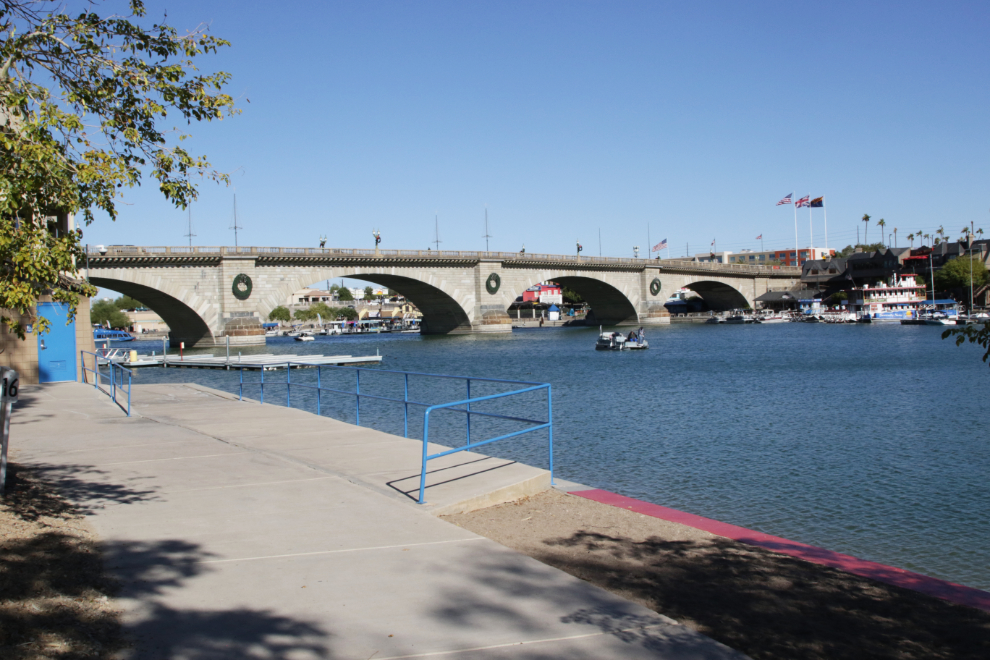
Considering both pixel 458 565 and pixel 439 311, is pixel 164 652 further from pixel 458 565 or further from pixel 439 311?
pixel 439 311

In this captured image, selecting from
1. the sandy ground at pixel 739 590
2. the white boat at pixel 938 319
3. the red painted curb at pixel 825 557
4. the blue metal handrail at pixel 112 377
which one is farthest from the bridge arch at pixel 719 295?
the sandy ground at pixel 739 590

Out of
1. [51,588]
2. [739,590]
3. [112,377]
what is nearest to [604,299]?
[112,377]

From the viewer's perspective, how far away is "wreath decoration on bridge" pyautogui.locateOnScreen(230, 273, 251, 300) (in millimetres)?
70000

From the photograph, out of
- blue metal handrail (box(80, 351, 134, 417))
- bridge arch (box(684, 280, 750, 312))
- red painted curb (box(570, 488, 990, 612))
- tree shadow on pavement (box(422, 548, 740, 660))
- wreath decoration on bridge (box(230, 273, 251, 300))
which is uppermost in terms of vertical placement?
wreath decoration on bridge (box(230, 273, 251, 300))

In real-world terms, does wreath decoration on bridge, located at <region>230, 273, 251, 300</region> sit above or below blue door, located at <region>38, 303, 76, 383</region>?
above

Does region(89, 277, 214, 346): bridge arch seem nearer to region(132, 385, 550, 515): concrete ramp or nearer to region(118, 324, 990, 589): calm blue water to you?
region(118, 324, 990, 589): calm blue water

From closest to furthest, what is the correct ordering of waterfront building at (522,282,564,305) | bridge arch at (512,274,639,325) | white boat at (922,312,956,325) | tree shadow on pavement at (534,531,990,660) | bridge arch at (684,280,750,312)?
tree shadow on pavement at (534,531,990,660)
white boat at (922,312,956,325)
bridge arch at (512,274,639,325)
bridge arch at (684,280,750,312)
waterfront building at (522,282,564,305)

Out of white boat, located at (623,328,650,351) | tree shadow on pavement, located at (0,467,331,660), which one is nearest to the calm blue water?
tree shadow on pavement, located at (0,467,331,660)

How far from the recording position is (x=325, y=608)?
591 centimetres

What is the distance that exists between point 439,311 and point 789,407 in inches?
2685

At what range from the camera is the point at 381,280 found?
3342 inches

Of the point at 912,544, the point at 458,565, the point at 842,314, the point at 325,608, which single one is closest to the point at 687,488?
the point at 912,544

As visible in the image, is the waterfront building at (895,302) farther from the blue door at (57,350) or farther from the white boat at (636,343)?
the blue door at (57,350)

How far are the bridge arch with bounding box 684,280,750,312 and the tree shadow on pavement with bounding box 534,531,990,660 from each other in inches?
4434
